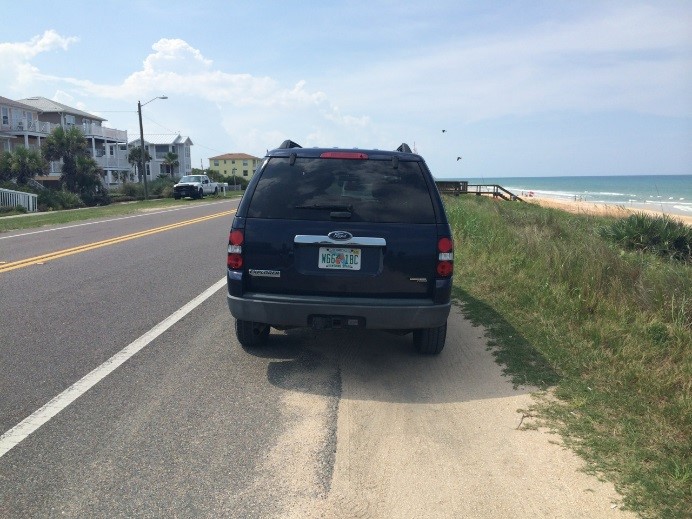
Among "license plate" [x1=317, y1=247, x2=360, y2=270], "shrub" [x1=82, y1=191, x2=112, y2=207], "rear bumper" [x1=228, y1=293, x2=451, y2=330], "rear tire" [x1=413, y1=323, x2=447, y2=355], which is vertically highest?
"license plate" [x1=317, y1=247, x2=360, y2=270]

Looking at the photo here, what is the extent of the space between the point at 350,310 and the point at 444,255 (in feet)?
2.92

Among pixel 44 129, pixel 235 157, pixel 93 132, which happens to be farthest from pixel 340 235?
pixel 235 157

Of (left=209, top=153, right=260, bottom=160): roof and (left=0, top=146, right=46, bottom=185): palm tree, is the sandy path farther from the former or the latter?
(left=209, top=153, right=260, bottom=160): roof

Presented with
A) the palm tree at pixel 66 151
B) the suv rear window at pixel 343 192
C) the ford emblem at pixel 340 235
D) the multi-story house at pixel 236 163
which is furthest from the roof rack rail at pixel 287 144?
the multi-story house at pixel 236 163

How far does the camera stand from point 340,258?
472 centimetres

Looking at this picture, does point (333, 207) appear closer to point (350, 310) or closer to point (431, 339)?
point (350, 310)

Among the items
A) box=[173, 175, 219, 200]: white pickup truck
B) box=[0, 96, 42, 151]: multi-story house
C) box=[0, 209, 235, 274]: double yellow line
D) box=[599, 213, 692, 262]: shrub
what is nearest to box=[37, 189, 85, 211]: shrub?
box=[173, 175, 219, 200]: white pickup truck

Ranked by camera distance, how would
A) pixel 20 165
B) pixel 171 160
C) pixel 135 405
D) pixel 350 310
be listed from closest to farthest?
pixel 135 405 → pixel 350 310 → pixel 20 165 → pixel 171 160

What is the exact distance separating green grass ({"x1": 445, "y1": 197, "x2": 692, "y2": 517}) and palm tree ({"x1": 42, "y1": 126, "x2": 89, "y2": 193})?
3599 cm

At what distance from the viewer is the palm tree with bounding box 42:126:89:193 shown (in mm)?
39000

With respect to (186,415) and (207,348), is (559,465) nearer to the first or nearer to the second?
(186,415)

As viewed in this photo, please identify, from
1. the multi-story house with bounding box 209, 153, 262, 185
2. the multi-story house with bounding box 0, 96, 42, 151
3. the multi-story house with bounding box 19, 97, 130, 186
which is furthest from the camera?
the multi-story house with bounding box 209, 153, 262, 185

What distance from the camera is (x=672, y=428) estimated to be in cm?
371

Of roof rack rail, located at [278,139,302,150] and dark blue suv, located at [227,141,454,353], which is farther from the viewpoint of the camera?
roof rack rail, located at [278,139,302,150]
